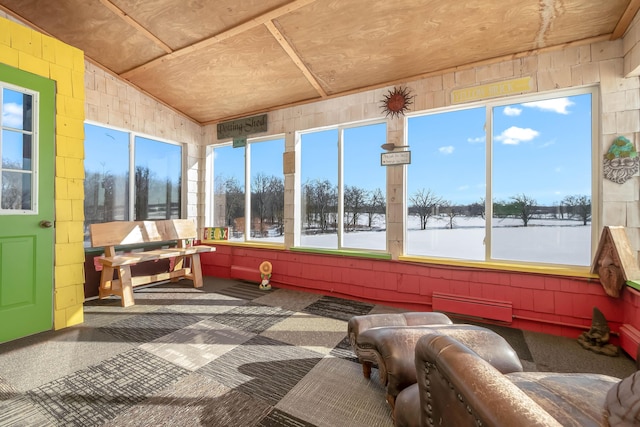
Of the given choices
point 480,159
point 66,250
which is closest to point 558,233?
point 480,159

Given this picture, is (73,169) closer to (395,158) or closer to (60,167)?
(60,167)

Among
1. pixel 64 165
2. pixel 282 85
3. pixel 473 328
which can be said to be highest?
pixel 282 85

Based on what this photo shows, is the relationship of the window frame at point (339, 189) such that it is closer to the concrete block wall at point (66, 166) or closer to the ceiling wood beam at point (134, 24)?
the ceiling wood beam at point (134, 24)

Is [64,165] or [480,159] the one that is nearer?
[64,165]

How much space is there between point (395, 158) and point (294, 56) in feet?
5.61

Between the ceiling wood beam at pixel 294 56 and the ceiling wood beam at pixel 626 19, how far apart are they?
2.90 meters

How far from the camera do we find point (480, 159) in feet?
10.7

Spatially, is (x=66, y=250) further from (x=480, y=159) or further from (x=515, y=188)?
(x=515, y=188)

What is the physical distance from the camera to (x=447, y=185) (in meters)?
3.45

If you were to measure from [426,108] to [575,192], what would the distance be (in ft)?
5.79

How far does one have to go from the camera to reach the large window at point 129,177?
3957 mm

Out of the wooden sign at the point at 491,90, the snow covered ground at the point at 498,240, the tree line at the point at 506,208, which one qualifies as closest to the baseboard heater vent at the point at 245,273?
the snow covered ground at the point at 498,240

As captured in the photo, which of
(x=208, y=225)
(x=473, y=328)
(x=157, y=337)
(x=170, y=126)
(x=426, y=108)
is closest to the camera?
(x=473, y=328)

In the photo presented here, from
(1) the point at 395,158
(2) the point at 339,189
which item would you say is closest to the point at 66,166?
(2) the point at 339,189
